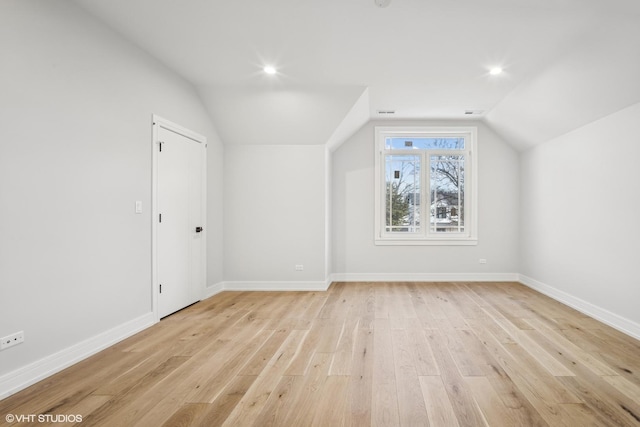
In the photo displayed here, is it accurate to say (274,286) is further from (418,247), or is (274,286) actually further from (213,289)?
(418,247)

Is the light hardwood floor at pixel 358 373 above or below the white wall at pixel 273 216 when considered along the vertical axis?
below

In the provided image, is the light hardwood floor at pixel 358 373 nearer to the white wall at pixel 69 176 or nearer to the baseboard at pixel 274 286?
the white wall at pixel 69 176

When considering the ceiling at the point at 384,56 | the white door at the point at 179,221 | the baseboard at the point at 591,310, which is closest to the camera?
the ceiling at the point at 384,56

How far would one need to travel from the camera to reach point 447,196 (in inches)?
222

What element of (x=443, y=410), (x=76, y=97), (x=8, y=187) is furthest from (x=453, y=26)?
(x=8, y=187)

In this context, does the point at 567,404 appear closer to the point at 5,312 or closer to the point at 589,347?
the point at 589,347

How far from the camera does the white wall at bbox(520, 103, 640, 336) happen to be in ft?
10.5

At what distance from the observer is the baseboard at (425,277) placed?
17.8 ft

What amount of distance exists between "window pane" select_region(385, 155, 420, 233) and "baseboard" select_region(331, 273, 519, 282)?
78 centimetres

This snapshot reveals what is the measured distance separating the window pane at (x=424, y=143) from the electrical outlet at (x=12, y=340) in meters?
5.15

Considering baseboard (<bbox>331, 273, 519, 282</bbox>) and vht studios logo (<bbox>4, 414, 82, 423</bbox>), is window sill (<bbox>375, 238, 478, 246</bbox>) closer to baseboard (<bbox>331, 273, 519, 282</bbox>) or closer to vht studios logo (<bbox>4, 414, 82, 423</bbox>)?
baseboard (<bbox>331, 273, 519, 282</bbox>)

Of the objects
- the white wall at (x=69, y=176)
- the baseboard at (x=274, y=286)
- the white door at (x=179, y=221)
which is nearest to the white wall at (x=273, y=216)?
the baseboard at (x=274, y=286)

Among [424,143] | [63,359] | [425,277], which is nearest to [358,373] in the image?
[63,359]

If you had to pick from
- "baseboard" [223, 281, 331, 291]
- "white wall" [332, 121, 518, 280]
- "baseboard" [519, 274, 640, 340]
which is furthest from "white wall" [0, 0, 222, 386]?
"baseboard" [519, 274, 640, 340]
